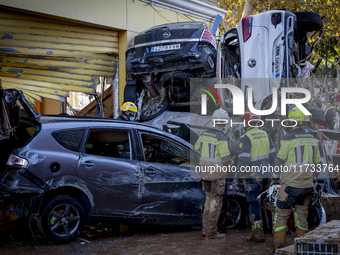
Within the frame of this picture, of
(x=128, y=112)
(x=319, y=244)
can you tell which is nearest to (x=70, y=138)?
(x=128, y=112)

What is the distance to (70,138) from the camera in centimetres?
539

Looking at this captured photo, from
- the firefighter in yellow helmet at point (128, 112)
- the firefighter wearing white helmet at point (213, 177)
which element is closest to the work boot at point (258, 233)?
the firefighter wearing white helmet at point (213, 177)

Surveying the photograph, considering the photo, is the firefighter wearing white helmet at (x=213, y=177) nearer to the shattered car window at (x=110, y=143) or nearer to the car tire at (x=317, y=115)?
the shattered car window at (x=110, y=143)

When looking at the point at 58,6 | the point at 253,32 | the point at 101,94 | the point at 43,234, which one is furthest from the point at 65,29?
the point at 43,234

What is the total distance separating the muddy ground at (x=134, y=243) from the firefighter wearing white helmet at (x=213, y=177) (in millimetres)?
238

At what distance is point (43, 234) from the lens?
16.6ft

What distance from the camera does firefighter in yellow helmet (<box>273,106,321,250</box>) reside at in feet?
16.1

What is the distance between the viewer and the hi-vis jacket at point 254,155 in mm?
5645

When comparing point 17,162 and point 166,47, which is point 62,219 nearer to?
point 17,162

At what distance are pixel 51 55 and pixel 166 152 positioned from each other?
16.6 ft

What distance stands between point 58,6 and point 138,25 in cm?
252

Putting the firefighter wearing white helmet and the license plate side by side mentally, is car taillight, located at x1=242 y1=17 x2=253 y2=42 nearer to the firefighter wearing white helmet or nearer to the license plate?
the license plate

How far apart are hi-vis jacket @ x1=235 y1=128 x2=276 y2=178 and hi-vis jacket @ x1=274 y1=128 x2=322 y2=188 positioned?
24.8 inches

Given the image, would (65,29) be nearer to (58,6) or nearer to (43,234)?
(58,6)
